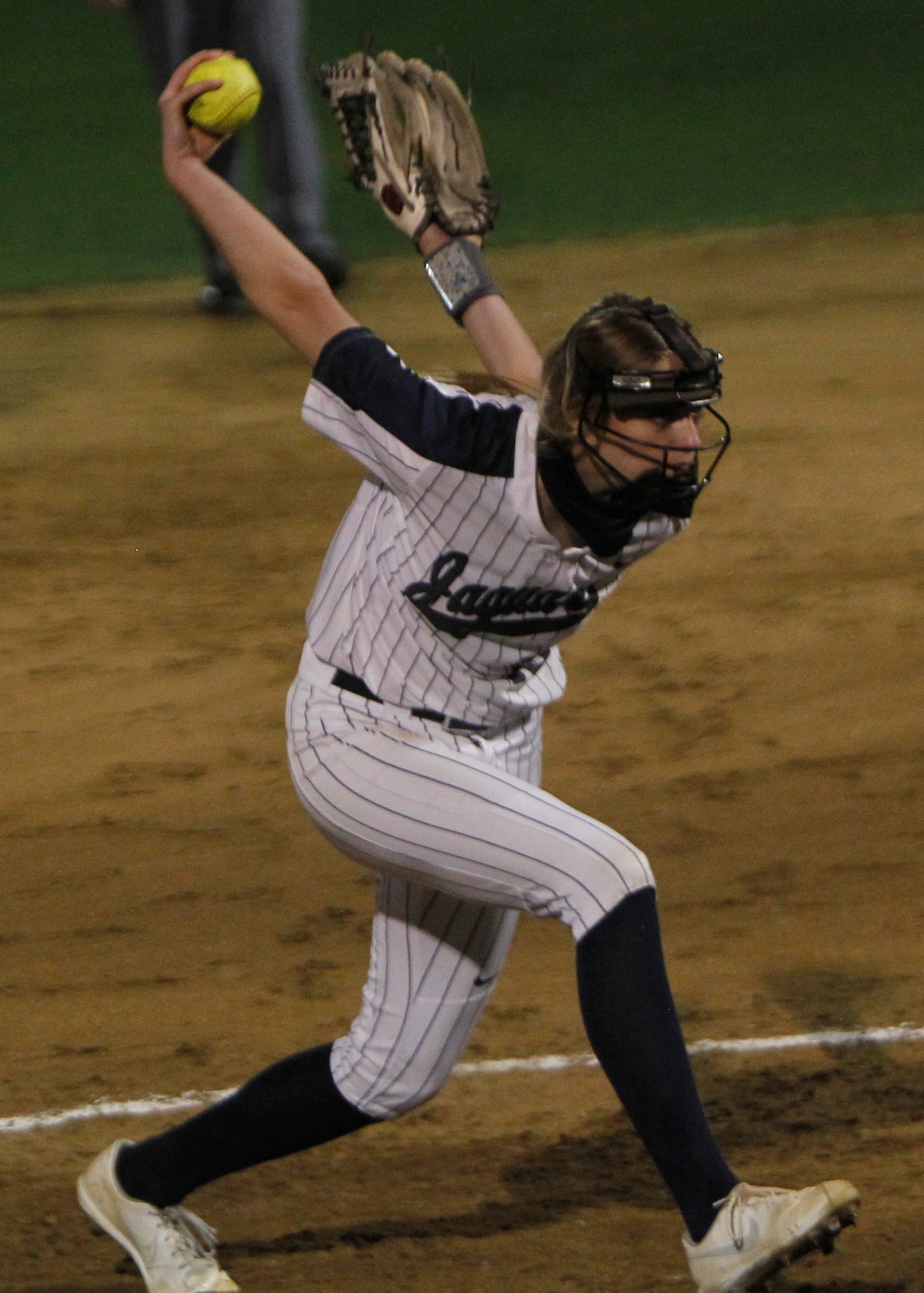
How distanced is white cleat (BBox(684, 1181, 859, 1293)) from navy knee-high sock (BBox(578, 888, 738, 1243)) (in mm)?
34

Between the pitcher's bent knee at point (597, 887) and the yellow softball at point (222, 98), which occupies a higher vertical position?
the yellow softball at point (222, 98)

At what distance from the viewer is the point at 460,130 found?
11.0 feet

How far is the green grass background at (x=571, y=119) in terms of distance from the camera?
9922mm

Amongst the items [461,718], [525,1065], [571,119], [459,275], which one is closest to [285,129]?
[571,119]

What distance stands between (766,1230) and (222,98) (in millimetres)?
2093

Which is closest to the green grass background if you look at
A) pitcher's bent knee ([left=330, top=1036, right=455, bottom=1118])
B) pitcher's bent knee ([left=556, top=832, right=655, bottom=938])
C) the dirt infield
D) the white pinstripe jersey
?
the dirt infield

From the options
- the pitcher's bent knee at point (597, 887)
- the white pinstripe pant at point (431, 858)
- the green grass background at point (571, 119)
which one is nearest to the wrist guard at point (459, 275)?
the white pinstripe pant at point (431, 858)

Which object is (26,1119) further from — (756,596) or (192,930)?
(756,596)

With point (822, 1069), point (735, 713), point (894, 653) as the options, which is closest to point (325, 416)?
point (822, 1069)

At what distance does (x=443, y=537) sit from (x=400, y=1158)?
146 centimetres

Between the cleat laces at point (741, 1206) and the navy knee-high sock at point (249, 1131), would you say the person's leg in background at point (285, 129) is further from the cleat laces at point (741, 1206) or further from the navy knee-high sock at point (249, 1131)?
the cleat laces at point (741, 1206)

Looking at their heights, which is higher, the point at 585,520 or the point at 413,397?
the point at 413,397

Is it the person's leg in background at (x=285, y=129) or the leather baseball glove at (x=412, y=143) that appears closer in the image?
the leather baseball glove at (x=412, y=143)

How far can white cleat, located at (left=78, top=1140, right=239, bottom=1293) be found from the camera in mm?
3023
